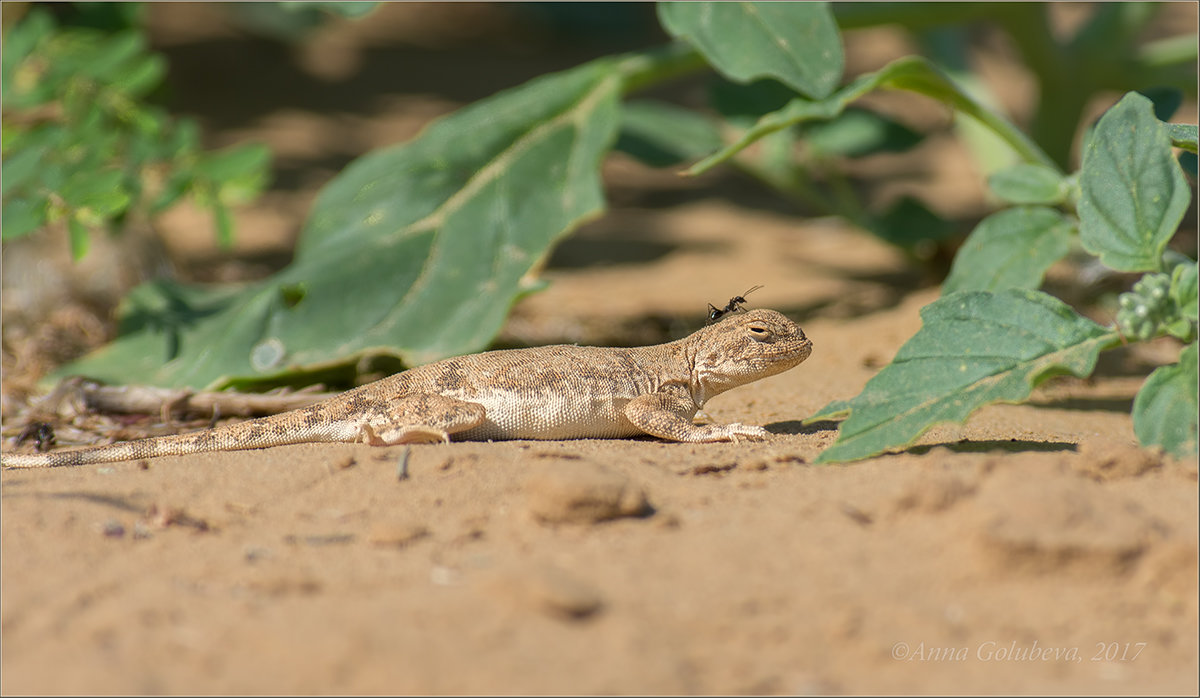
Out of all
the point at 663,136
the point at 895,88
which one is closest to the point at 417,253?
the point at 663,136

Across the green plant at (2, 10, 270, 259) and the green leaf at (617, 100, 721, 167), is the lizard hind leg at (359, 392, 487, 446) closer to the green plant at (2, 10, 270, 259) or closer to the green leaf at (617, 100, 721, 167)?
the green plant at (2, 10, 270, 259)

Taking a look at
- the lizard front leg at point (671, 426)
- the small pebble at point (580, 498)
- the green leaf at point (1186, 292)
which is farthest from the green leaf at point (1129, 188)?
the small pebble at point (580, 498)

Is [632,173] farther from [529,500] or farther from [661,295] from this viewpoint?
[529,500]

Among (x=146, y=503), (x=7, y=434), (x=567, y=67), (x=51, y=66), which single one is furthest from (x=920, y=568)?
(x=567, y=67)

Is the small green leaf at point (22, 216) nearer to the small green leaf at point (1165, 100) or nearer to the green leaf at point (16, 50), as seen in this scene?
the green leaf at point (16, 50)

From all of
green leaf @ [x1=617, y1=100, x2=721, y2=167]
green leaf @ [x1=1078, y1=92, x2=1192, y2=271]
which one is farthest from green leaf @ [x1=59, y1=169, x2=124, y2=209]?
green leaf @ [x1=1078, y1=92, x2=1192, y2=271]

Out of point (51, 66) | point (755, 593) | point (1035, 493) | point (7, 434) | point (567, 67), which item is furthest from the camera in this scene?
point (567, 67)

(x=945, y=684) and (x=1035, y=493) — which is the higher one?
(x=1035, y=493)
